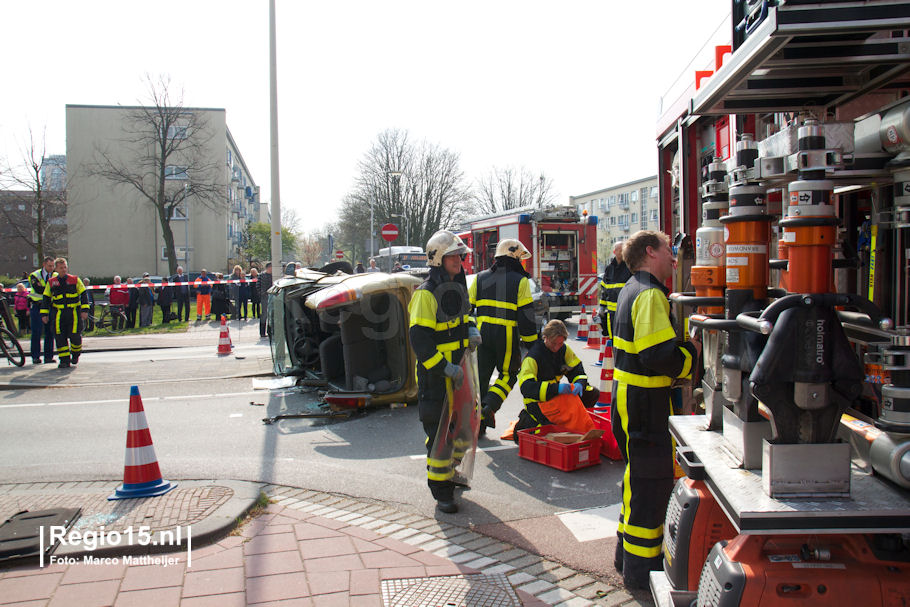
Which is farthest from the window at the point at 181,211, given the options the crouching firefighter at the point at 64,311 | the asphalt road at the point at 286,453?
the asphalt road at the point at 286,453

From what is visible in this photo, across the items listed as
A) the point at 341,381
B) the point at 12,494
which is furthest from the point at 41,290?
the point at 12,494

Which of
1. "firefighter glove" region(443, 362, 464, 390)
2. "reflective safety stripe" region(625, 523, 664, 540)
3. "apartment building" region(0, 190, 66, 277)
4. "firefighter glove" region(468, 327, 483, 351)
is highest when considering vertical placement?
"apartment building" region(0, 190, 66, 277)

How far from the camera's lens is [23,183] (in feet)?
91.1

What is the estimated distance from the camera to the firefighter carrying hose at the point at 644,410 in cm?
343

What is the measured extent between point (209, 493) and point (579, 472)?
114 inches

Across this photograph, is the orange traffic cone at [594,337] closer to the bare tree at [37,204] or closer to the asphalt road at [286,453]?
the asphalt road at [286,453]

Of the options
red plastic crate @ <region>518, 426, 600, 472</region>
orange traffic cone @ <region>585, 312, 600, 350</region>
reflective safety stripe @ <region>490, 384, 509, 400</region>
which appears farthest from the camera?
orange traffic cone @ <region>585, 312, 600, 350</region>

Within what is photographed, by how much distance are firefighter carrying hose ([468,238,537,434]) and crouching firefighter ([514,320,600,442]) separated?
0.16m

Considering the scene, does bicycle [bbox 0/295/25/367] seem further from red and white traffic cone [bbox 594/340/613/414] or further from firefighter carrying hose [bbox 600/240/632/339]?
red and white traffic cone [bbox 594/340/613/414]

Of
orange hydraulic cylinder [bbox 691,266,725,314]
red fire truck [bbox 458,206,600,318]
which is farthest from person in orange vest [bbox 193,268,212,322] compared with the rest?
orange hydraulic cylinder [bbox 691,266,725,314]

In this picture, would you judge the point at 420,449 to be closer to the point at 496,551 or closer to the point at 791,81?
the point at 496,551

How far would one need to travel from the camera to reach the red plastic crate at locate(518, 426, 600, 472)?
5535mm

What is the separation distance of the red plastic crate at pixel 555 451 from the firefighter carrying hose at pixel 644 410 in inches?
75.6

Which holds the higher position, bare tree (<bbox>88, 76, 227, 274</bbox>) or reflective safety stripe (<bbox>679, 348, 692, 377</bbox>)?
bare tree (<bbox>88, 76, 227, 274</bbox>)
